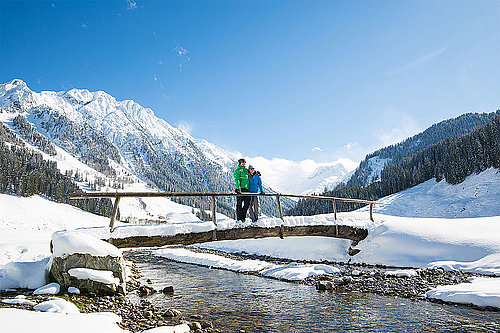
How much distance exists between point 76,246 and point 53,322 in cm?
422

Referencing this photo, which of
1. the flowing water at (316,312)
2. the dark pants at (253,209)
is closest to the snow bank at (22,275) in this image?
the flowing water at (316,312)

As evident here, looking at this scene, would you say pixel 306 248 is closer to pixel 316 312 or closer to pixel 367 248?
pixel 367 248

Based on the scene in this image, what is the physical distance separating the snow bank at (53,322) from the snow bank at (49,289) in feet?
10.5

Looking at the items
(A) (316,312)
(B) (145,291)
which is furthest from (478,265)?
(B) (145,291)

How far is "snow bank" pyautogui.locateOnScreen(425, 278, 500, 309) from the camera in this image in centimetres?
901

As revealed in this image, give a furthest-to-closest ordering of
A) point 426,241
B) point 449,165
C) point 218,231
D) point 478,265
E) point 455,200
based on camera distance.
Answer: point 449,165, point 455,200, point 426,241, point 218,231, point 478,265

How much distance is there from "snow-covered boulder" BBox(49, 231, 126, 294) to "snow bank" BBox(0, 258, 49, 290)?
0.45 metres

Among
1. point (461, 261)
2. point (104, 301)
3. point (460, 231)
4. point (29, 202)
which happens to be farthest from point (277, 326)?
point (29, 202)

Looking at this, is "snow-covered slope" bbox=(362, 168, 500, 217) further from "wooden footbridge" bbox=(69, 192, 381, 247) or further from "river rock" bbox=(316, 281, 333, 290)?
"river rock" bbox=(316, 281, 333, 290)

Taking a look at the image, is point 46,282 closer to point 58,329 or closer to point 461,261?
point 58,329

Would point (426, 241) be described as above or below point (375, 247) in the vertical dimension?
above

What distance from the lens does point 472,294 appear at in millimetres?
9383

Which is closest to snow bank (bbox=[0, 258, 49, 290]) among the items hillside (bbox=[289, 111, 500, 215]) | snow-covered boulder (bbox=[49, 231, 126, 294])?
snow-covered boulder (bbox=[49, 231, 126, 294])

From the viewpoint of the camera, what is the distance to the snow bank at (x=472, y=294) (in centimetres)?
901
